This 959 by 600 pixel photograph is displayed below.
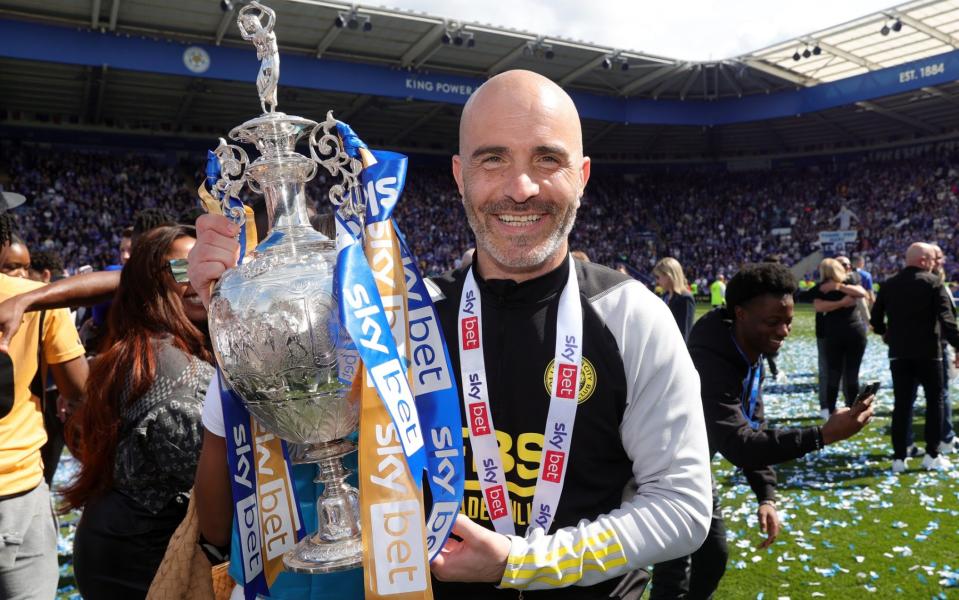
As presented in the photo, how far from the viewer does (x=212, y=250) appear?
1.51 metres

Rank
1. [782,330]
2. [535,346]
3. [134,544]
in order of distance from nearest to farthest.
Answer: [535,346], [134,544], [782,330]

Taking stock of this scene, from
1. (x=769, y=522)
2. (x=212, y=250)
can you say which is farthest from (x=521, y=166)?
(x=769, y=522)

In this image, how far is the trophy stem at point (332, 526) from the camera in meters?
1.32

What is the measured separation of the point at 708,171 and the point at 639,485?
38.8 meters

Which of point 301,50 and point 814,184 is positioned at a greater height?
point 301,50

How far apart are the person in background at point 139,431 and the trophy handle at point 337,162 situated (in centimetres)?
89

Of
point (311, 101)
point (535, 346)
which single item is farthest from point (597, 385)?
point (311, 101)

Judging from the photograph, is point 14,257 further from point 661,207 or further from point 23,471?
point 661,207

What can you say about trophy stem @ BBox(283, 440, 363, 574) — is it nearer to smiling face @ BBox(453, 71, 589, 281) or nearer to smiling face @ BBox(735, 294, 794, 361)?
smiling face @ BBox(453, 71, 589, 281)

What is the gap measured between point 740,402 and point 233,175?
94.7 inches

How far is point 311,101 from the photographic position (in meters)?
25.8

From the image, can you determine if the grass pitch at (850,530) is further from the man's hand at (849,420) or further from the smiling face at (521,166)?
the smiling face at (521,166)

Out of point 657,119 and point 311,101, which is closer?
point 311,101

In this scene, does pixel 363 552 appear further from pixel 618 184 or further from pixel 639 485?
pixel 618 184
